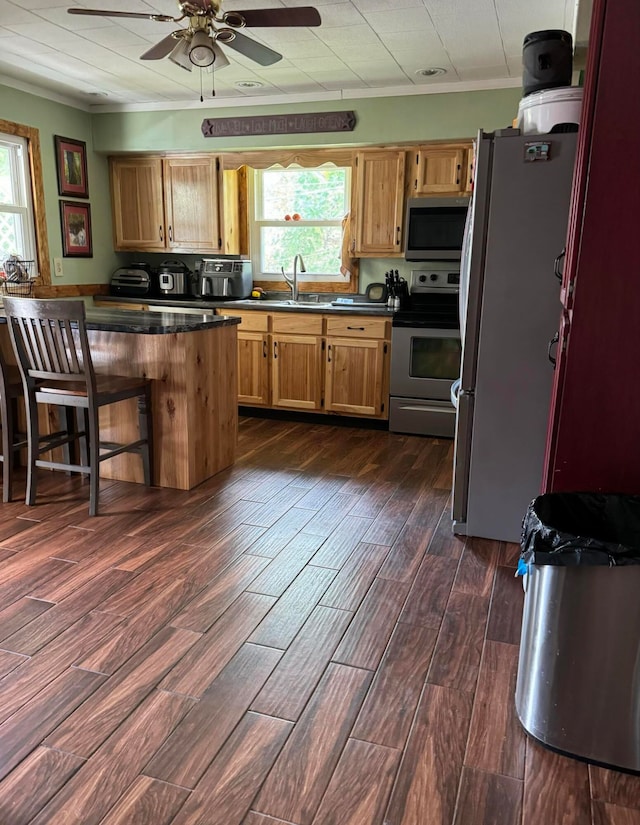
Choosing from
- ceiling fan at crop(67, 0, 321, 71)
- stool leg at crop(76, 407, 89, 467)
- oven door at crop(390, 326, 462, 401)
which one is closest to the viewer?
ceiling fan at crop(67, 0, 321, 71)

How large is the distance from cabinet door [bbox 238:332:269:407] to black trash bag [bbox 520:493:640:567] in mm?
3388

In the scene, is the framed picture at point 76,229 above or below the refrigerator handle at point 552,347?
above

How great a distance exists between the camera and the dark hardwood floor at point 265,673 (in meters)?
1.45

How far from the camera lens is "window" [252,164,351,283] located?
17.4ft

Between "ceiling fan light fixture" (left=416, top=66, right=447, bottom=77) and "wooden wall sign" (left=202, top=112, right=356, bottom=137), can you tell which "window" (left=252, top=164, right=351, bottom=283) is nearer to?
"wooden wall sign" (left=202, top=112, right=356, bottom=137)

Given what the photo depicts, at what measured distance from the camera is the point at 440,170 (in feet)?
15.1

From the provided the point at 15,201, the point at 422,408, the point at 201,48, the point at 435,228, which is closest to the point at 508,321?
the point at 201,48

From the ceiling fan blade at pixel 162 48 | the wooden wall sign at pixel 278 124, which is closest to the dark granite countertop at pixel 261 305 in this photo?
the wooden wall sign at pixel 278 124

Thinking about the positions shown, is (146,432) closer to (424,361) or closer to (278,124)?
(424,361)

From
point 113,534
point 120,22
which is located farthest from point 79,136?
point 113,534

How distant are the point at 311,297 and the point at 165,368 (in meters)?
2.36

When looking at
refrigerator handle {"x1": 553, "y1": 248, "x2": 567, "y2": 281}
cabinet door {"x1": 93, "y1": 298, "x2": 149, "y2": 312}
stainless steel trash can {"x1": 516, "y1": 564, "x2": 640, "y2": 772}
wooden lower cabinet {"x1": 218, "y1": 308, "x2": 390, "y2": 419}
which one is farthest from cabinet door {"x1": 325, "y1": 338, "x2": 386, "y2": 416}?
stainless steel trash can {"x1": 516, "y1": 564, "x2": 640, "y2": 772}

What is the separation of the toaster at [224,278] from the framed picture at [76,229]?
1017 mm

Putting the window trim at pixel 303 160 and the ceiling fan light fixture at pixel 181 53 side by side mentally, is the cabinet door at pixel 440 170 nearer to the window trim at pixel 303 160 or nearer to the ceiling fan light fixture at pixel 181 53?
the window trim at pixel 303 160
